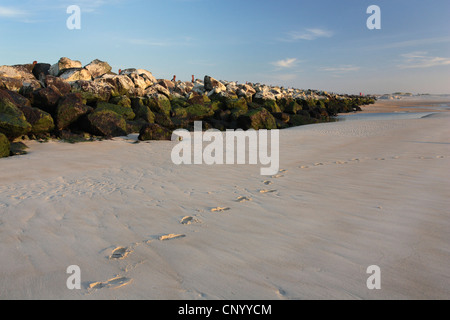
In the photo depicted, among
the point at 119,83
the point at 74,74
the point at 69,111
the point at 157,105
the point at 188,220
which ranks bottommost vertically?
the point at 188,220

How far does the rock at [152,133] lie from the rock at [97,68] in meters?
8.81

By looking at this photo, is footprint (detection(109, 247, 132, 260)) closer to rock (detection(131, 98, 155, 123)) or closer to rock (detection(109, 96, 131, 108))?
rock (detection(131, 98, 155, 123))

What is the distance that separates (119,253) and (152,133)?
321 inches

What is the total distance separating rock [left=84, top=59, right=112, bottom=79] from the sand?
41.9 ft

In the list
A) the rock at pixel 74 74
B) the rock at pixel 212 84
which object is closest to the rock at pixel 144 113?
the rock at pixel 74 74

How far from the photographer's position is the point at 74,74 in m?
15.9

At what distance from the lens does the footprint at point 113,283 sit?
2.26 m

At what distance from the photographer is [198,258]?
267cm

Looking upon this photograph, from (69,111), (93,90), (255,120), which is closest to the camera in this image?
(69,111)

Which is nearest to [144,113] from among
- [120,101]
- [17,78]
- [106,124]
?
[120,101]

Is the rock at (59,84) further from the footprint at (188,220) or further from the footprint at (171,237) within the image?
the footprint at (171,237)

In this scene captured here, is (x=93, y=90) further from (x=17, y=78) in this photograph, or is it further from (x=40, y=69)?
(x=40, y=69)

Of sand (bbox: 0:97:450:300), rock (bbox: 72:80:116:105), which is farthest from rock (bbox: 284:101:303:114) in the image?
sand (bbox: 0:97:450:300)
